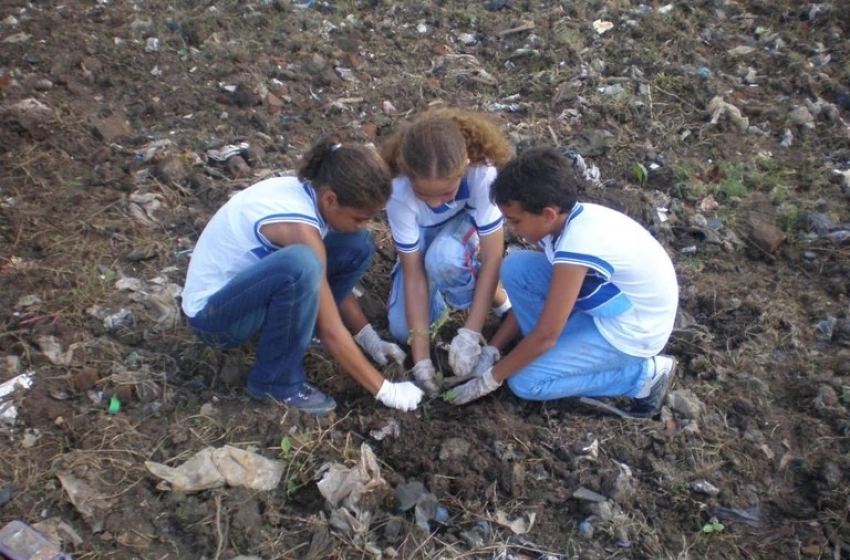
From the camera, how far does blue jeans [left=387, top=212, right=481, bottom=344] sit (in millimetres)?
3098

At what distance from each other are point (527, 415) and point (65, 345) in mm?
1789

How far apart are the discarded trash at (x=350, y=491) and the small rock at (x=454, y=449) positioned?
26 cm

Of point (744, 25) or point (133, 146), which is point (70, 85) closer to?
point (133, 146)

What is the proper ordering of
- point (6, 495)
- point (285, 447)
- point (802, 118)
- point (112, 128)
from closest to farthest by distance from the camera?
1. point (6, 495)
2. point (285, 447)
3. point (112, 128)
4. point (802, 118)

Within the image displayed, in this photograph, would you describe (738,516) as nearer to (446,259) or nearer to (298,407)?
(446,259)

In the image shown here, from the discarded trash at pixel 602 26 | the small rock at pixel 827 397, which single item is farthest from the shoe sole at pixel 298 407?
the discarded trash at pixel 602 26

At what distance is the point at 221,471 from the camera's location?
2.46 metres

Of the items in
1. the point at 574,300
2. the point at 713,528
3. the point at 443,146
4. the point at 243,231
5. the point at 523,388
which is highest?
the point at 443,146

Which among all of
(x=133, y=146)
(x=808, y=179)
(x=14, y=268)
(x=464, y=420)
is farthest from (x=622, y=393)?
(x=133, y=146)

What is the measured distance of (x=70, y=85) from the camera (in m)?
4.45

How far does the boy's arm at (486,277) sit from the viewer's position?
3018mm

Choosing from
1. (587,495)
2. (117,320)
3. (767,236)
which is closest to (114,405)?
(117,320)

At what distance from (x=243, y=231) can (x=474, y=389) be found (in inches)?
40.9

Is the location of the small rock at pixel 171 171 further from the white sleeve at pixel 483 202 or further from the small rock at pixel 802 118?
the small rock at pixel 802 118
